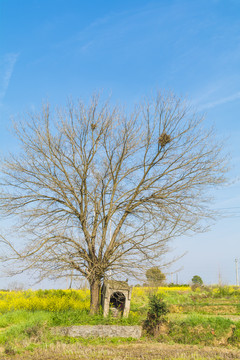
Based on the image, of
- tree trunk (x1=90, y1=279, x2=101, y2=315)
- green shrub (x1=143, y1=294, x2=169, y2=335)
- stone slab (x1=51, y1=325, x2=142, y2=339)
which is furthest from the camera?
tree trunk (x1=90, y1=279, x2=101, y2=315)

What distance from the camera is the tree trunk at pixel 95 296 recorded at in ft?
44.8

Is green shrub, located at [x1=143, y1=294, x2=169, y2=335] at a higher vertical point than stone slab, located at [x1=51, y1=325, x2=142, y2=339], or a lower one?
higher

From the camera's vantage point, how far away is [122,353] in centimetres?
926

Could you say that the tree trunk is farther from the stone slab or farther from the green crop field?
the stone slab

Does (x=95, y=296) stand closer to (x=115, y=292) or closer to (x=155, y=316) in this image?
(x=115, y=292)

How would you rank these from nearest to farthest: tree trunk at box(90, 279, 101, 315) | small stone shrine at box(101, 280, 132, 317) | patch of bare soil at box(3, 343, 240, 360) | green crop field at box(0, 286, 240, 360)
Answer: patch of bare soil at box(3, 343, 240, 360) < green crop field at box(0, 286, 240, 360) < small stone shrine at box(101, 280, 132, 317) < tree trunk at box(90, 279, 101, 315)

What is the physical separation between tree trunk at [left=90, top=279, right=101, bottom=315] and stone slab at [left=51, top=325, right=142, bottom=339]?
5.19 ft

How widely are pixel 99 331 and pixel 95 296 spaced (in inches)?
72.0

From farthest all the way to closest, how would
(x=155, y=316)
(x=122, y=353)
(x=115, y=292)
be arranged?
(x=115, y=292) < (x=155, y=316) < (x=122, y=353)

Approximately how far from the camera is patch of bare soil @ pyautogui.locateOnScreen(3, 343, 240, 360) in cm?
871

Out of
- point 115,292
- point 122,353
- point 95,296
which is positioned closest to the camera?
point 122,353

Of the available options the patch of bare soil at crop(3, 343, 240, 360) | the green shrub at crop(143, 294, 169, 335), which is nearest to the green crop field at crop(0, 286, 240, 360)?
the patch of bare soil at crop(3, 343, 240, 360)

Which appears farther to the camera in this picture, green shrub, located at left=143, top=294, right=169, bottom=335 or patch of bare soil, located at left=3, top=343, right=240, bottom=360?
green shrub, located at left=143, top=294, right=169, bottom=335

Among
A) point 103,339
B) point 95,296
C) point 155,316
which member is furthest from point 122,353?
point 95,296
